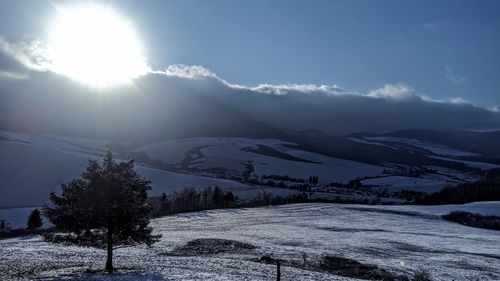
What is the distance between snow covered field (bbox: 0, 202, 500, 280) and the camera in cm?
3434

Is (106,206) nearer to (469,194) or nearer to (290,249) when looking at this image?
(290,249)

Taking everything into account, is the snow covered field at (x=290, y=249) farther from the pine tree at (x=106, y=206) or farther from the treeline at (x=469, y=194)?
the treeline at (x=469, y=194)

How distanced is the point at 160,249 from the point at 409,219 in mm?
57557

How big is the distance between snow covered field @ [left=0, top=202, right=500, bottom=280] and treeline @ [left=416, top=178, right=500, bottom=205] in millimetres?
45072

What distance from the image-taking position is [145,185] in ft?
113

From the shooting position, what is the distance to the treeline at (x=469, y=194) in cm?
13762

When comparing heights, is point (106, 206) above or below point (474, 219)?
above

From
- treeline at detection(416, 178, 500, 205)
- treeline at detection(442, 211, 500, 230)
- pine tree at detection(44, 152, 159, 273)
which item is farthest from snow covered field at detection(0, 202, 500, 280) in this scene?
treeline at detection(416, 178, 500, 205)

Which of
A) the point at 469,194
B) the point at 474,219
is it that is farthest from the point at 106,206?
the point at 469,194

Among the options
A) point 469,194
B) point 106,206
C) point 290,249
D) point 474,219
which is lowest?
point 474,219

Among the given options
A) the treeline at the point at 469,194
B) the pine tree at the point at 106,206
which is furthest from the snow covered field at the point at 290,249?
the treeline at the point at 469,194

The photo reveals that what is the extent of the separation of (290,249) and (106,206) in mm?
23910

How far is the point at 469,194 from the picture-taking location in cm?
14538

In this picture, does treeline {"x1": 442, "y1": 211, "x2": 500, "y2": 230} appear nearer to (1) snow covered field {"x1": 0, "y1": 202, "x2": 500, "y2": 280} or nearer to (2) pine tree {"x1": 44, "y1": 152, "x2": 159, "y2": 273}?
(1) snow covered field {"x1": 0, "y1": 202, "x2": 500, "y2": 280}
